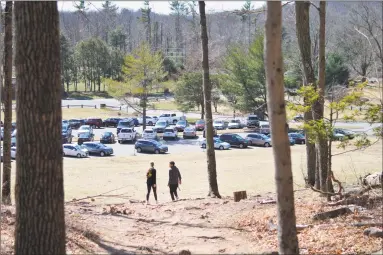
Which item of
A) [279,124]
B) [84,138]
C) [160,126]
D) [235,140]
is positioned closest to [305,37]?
[279,124]

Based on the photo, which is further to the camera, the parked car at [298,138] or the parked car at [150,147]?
the parked car at [298,138]

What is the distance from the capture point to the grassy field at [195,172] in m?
22.6

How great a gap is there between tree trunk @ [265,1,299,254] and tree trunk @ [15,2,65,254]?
2.78 metres

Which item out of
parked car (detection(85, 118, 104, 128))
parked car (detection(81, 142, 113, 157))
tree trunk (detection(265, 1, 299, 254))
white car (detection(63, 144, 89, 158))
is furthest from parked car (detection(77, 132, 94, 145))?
tree trunk (detection(265, 1, 299, 254))

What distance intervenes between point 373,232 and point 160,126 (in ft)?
147

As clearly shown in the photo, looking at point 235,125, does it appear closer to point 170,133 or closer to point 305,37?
point 170,133

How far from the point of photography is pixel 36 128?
580 centimetres

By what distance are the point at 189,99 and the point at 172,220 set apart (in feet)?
150

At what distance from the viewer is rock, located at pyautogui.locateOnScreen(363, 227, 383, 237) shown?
8156 mm

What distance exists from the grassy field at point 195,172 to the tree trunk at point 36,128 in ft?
45.6

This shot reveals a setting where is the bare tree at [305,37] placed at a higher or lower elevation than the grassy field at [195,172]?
higher

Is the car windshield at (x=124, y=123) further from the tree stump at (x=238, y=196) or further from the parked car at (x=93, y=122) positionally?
the tree stump at (x=238, y=196)

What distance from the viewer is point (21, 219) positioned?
588 cm

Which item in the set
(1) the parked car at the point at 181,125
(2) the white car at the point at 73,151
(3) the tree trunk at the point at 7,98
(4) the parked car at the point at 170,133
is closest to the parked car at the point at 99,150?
(2) the white car at the point at 73,151
